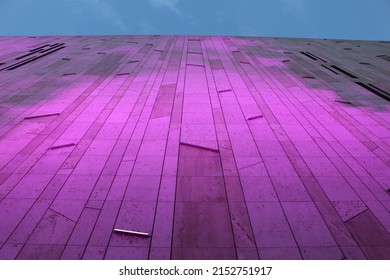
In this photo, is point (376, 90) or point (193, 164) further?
point (376, 90)

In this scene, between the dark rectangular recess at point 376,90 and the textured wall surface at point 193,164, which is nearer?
the textured wall surface at point 193,164

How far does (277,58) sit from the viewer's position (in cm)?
1908

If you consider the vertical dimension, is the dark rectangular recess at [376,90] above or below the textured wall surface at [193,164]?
above

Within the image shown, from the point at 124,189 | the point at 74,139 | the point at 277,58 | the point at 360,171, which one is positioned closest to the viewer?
the point at 124,189

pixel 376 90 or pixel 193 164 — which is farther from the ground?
pixel 376 90

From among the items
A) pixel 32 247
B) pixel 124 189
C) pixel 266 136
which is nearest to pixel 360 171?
pixel 266 136

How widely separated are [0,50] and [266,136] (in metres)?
22.7

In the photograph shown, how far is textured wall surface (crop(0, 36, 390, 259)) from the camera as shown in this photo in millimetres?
5586

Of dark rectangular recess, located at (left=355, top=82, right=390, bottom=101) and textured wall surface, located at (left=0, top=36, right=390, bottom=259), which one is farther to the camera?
dark rectangular recess, located at (left=355, top=82, right=390, bottom=101)

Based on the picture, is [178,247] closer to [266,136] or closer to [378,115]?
[266,136]

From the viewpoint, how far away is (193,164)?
7902 millimetres

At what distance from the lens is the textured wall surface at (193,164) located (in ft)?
18.3

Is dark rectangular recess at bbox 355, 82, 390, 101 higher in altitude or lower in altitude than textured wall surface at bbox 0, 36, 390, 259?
higher

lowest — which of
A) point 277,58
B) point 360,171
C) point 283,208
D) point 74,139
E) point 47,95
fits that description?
point 283,208
